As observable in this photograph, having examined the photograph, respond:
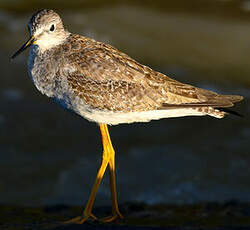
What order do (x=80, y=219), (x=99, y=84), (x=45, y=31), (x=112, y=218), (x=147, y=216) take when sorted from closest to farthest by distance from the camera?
(x=99, y=84), (x=45, y=31), (x=80, y=219), (x=112, y=218), (x=147, y=216)

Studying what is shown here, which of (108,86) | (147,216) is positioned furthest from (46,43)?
(147,216)

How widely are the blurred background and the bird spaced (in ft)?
13.8

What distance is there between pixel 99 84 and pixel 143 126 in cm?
725

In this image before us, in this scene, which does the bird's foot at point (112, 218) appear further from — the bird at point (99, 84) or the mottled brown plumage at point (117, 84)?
the mottled brown plumage at point (117, 84)

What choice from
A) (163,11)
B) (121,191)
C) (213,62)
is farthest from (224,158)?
(163,11)

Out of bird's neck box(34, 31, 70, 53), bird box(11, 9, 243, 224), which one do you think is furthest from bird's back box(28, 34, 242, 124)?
bird's neck box(34, 31, 70, 53)

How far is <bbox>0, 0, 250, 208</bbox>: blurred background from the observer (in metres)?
14.2

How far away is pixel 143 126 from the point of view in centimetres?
1681

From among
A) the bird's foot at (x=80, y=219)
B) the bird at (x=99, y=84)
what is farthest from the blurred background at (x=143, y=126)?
the bird at (x=99, y=84)

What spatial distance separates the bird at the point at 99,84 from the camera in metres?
9.61

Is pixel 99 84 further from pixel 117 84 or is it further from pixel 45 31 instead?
pixel 45 31

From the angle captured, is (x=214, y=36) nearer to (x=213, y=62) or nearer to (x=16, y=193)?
(x=213, y=62)

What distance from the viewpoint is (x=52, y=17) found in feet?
33.1

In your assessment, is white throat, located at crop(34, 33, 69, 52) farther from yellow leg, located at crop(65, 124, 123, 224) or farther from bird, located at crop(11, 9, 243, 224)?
yellow leg, located at crop(65, 124, 123, 224)
